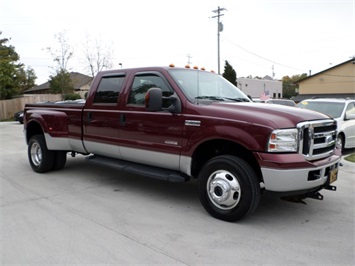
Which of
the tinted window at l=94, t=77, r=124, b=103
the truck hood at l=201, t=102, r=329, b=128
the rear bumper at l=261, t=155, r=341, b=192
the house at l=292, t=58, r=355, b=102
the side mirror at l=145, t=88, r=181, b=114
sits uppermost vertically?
the house at l=292, t=58, r=355, b=102

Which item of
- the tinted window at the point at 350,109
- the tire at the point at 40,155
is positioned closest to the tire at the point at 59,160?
the tire at the point at 40,155

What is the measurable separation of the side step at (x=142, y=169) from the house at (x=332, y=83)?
40.5 m

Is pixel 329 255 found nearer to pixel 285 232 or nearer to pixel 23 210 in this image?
pixel 285 232

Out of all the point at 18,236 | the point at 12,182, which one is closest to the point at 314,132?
the point at 18,236

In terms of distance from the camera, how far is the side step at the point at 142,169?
15.0 feet

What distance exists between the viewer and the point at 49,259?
322 centimetres

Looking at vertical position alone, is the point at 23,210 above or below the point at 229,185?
below

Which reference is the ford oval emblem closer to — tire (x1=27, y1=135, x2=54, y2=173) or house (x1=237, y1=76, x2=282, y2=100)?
tire (x1=27, y1=135, x2=54, y2=173)

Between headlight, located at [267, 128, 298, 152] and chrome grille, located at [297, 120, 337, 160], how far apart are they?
0.30ft

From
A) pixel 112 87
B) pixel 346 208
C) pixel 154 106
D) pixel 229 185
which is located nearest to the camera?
pixel 229 185

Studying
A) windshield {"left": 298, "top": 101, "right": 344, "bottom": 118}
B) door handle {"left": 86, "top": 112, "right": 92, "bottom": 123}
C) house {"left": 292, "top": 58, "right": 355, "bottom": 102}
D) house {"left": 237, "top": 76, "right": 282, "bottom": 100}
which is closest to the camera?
door handle {"left": 86, "top": 112, "right": 92, "bottom": 123}

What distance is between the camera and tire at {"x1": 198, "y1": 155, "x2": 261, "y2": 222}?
388 cm

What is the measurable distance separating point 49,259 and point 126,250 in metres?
0.75

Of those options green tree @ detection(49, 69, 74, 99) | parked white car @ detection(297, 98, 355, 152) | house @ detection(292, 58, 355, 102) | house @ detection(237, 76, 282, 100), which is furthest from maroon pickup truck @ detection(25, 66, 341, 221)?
house @ detection(237, 76, 282, 100)
